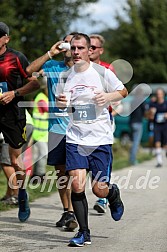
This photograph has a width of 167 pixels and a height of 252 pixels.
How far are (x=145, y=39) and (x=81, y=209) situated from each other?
35197 mm

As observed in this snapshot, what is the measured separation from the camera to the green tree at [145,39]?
4078 centimetres

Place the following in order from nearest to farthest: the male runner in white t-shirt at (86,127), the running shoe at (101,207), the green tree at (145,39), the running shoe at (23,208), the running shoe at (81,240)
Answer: the running shoe at (81,240) → the male runner in white t-shirt at (86,127) → the running shoe at (23,208) → the running shoe at (101,207) → the green tree at (145,39)

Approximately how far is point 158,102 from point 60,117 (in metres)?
10.9

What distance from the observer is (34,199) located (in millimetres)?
10688

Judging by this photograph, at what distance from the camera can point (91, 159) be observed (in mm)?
7090

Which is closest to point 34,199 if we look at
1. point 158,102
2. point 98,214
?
point 98,214

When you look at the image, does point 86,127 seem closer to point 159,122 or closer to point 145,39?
point 159,122

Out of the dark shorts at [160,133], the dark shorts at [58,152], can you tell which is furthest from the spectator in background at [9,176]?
the dark shorts at [160,133]

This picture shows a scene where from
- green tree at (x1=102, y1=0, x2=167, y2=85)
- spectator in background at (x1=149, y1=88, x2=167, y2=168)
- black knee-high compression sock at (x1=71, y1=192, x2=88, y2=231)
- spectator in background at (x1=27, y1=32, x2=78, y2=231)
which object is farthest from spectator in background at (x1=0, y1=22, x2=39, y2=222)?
green tree at (x1=102, y1=0, x2=167, y2=85)

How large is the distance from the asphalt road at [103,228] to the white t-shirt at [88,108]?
1.03 m

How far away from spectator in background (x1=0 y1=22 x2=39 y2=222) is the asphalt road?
58 centimetres

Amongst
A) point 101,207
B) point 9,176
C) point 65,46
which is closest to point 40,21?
Answer: point 9,176

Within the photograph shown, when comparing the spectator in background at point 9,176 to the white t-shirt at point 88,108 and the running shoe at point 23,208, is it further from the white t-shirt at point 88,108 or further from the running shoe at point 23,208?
the white t-shirt at point 88,108

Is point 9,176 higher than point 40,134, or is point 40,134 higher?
point 9,176
